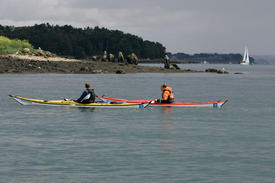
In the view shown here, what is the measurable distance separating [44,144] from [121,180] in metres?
6.73

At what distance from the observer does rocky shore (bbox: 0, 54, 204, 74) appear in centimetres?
9481

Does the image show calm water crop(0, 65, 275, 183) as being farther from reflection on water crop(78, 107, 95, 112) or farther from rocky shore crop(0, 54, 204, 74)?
rocky shore crop(0, 54, 204, 74)

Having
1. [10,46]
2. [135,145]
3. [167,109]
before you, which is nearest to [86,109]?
[167,109]

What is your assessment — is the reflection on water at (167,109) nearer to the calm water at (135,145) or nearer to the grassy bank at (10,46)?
the calm water at (135,145)

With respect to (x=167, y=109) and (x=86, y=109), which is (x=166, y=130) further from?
(x=86, y=109)

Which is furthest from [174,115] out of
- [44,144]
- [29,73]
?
[29,73]

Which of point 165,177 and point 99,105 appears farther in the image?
point 99,105

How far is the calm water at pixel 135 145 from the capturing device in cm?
1767

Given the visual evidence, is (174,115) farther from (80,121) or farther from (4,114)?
(4,114)

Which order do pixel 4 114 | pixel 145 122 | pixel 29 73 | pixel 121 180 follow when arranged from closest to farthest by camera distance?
1. pixel 121 180
2. pixel 145 122
3. pixel 4 114
4. pixel 29 73

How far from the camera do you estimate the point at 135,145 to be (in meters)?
22.8

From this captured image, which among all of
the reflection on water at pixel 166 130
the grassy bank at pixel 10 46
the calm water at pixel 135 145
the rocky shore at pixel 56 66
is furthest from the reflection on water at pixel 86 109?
the grassy bank at pixel 10 46

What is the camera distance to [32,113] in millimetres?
34156

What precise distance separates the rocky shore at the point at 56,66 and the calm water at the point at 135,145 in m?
58.7
